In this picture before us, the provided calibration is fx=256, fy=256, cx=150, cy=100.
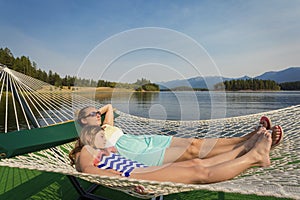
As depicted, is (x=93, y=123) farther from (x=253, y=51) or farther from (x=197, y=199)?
(x=253, y=51)

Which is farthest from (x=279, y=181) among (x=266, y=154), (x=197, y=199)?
(x=197, y=199)

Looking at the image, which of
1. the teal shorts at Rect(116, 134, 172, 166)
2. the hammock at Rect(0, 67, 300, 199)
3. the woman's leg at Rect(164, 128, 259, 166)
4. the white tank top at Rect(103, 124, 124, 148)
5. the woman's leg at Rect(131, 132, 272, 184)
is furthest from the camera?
the white tank top at Rect(103, 124, 124, 148)

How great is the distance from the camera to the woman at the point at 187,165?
50.7 inches

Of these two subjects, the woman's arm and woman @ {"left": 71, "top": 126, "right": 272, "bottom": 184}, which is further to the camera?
the woman's arm

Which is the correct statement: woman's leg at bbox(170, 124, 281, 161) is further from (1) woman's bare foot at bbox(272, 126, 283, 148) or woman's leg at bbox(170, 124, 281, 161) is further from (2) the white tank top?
(2) the white tank top

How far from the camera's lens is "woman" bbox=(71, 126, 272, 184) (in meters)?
1.29

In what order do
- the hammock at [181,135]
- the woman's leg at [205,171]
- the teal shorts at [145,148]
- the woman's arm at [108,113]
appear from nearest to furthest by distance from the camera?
the hammock at [181,135] → the woman's leg at [205,171] → the teal shorts at [145,148] → the woman's arm at [108,113]

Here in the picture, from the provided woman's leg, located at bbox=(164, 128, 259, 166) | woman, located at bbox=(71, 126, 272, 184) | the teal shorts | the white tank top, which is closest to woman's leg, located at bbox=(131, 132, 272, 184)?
woman, located at bbox=(71, 126, 272, 184)

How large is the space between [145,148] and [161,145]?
4.6 inches

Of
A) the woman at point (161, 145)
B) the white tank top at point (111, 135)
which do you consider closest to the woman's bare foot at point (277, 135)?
the woman at point (161, 145)

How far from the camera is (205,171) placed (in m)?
1.30

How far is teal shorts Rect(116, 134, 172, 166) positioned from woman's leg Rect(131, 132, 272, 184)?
270mm

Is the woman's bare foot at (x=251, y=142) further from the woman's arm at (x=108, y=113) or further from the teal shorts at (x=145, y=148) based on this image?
the woman's arm at (x=108, y=113)

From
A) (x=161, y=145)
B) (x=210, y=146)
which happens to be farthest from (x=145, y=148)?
A: (x=210, y=146)
